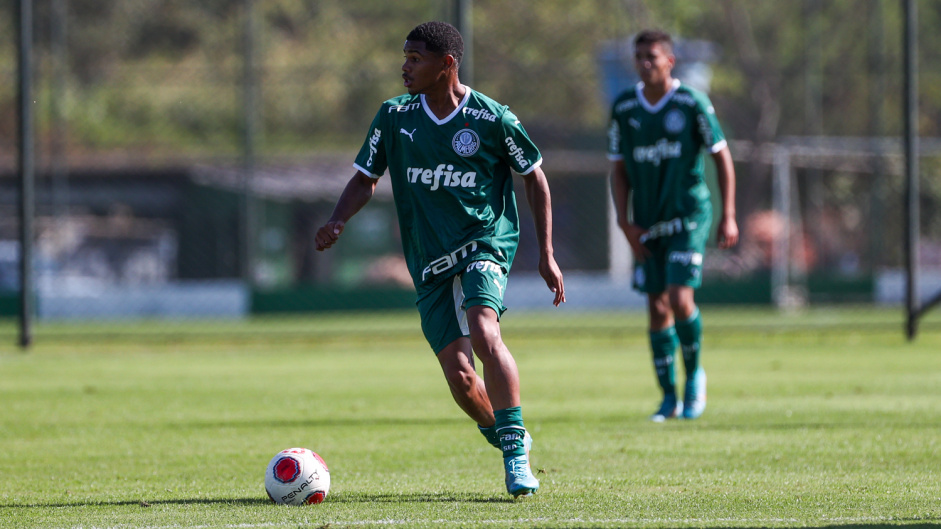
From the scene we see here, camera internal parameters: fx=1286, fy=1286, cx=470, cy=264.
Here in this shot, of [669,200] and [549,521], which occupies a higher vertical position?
[669,200]

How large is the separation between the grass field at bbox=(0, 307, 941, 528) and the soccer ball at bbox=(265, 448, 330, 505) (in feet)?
0.40

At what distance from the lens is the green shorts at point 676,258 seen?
26.3 ft

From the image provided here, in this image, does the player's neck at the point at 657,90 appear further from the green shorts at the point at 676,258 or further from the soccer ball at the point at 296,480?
the soccer ball at the point at 296,480

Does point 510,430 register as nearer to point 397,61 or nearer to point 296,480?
point 296,480

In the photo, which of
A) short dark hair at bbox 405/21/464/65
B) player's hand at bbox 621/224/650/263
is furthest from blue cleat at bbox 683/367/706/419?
short dark hair at bbox 405/21/464/65

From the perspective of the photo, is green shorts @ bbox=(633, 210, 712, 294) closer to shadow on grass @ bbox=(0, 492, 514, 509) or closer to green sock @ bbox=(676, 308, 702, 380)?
green sock @ bbox=(676, 308, 702, 380)

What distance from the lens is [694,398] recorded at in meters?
8.07

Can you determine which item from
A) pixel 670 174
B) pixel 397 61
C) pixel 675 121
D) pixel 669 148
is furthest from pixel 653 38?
pixel 397 61

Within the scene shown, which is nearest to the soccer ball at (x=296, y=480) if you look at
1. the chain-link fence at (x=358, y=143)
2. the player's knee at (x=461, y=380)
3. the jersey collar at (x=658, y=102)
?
the player's knee at (x=461, y=380)

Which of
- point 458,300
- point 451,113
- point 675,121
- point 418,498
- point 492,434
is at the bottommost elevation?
point 418,498

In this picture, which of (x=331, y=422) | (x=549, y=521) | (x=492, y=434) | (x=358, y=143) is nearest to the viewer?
(x=549, y=521)

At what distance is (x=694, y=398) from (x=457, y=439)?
5.57 ft

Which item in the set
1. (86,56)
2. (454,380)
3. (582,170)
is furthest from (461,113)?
(86,56)

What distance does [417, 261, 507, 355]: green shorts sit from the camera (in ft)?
17.5
